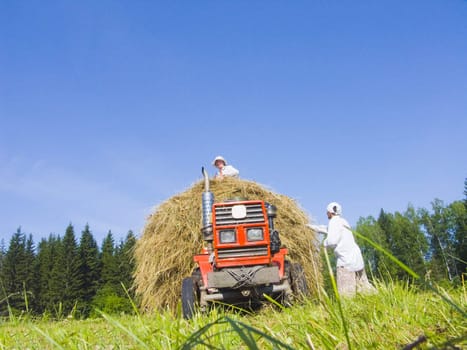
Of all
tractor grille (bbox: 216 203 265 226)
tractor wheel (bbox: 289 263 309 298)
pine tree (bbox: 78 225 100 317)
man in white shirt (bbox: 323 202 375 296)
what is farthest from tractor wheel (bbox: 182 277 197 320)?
Result: pine tree (bbox: 78 225 100 317)

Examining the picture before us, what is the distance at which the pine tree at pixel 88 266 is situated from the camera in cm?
4981

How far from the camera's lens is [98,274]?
5378cm

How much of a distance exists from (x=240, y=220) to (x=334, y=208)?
227cm

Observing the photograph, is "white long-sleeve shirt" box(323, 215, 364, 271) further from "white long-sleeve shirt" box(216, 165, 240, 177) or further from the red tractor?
"white long-sleeve shirt" box(216, 165, 240, 177)

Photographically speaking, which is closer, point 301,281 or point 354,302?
point 354,302

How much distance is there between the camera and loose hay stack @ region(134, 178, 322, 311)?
708 cm

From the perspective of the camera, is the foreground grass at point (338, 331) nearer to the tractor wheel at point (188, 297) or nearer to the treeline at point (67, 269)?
the tractor wheel at point (188, 297)

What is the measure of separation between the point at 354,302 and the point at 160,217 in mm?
5609

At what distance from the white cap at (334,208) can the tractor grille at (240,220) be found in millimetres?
1874

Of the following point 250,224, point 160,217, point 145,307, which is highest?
point 160,217

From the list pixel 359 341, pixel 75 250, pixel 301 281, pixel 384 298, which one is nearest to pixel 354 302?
pixel 384 298

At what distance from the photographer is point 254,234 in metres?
5.79

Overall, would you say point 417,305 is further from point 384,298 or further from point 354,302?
point 354,302

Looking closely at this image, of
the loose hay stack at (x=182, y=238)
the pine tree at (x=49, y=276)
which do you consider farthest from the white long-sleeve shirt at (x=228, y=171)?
the pine tree at (x=49, y=276)
